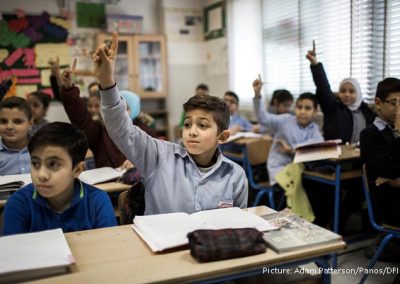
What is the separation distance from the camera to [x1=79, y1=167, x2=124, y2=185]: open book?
2.24 meters

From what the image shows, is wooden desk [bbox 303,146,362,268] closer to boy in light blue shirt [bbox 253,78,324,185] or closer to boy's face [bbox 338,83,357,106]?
boy in light blue shirt [bbox 253,78,324,185]

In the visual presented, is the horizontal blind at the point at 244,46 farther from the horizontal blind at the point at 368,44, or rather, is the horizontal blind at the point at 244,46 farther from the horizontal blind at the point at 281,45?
the horizontal blind at the point at 368,44

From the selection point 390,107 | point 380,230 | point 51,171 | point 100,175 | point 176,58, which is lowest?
point 380,230

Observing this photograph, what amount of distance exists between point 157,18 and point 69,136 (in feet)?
17.7

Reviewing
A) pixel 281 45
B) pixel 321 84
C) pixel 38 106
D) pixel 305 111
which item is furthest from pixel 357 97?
pixel 38 106

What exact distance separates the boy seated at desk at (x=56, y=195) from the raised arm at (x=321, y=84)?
2.49 meters

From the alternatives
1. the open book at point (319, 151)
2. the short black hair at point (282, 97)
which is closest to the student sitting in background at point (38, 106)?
the short black hair at point (282, 97)

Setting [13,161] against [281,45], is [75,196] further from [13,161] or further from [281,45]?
[281,45]

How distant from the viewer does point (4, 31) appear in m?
5.43

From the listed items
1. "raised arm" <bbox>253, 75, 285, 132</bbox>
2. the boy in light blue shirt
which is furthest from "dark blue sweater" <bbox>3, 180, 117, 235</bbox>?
"raised arm" <bbox>253, 75, 285, 132</bbox>

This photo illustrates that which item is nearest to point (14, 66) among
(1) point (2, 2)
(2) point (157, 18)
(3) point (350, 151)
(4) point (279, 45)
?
(1) point (2, 2)

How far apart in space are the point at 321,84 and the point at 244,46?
2552mm

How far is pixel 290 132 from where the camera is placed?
11.3ft

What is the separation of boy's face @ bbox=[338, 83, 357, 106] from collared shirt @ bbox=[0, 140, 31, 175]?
2.59 m
